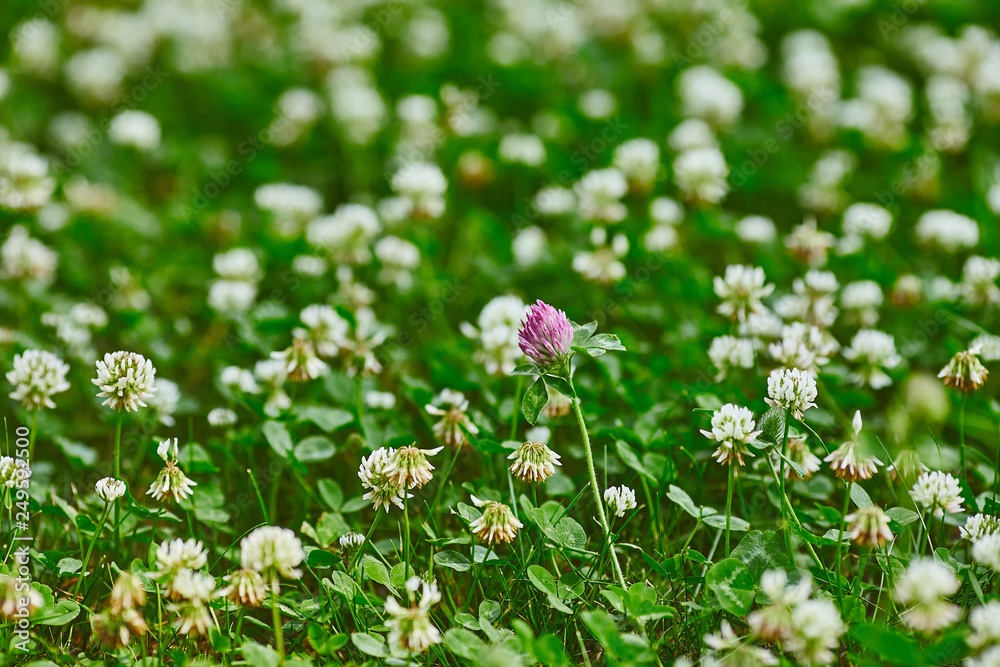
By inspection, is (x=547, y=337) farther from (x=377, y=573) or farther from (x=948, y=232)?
(x=948, y=232)

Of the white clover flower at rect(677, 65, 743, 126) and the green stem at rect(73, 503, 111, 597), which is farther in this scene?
the white clover flower at rect(677, 65, 743, 126)

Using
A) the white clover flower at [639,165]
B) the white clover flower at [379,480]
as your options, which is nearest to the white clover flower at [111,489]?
the white clover flower at [379,480]

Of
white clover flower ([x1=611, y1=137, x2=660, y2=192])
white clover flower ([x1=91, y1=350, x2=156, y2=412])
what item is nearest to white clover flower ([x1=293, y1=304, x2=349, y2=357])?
white clover flower ([x1=91, y1=350, x2=156, y2=412])

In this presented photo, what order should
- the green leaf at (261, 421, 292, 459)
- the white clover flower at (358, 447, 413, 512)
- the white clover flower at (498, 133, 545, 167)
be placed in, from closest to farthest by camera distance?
1. the white clover flower at (358, 447, 413, 512)
2. the green leaf at (261, 421, 292, 459)
3. the white clover flower at (498, 133, 545, 167)

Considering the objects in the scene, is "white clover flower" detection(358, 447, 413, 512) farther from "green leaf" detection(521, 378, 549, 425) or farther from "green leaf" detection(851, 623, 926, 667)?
"green leaf" detection(851, 623, 926, 667)

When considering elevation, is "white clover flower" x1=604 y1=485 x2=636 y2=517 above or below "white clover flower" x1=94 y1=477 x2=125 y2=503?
above

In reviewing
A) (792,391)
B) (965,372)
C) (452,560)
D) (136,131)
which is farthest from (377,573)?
(136,131)

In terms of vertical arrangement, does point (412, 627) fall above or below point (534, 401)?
below
